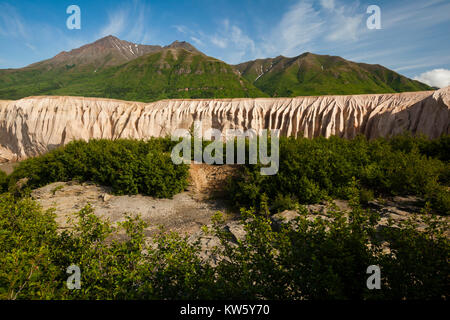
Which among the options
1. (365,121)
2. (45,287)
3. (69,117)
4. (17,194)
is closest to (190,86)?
(69,117)

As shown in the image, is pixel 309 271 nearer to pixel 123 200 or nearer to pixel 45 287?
pixel 45 287

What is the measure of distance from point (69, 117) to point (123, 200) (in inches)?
838

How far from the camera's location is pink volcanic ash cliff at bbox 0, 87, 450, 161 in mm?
19422

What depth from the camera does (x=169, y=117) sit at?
79.3ft

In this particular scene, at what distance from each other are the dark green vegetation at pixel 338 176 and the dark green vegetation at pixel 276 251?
4 cm

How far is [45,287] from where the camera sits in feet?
9.26

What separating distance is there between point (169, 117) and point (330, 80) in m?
74.5

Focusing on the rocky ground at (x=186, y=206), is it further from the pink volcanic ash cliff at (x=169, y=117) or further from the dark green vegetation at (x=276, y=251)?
the pink volcanic ash cliff at (x=169, y=117)

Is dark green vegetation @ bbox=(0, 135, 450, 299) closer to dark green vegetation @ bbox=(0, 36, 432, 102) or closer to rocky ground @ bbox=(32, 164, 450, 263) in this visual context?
rocky ground @ bbox=(32, 164, 450, 263)

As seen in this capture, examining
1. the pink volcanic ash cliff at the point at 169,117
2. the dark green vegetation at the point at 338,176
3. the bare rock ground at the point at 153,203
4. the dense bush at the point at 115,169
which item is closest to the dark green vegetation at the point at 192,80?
the pink volcanic ash cliff at the point at 169,117

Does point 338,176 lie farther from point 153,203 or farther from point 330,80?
point 330,80

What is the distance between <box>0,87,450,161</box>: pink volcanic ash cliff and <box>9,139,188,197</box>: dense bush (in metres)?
12.1

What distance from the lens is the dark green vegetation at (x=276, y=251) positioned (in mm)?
2570

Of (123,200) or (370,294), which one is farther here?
(123,200)
